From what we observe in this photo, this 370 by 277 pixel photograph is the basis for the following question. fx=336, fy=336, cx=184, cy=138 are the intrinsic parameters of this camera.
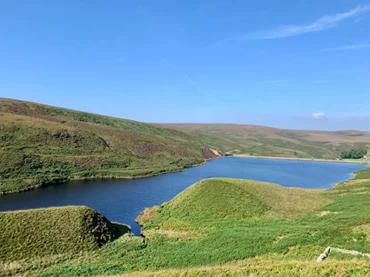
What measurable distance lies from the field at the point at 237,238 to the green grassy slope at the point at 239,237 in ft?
0.17

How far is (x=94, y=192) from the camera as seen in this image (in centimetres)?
7206

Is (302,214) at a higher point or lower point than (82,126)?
lower

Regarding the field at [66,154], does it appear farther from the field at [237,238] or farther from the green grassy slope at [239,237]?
the field at [237,238]

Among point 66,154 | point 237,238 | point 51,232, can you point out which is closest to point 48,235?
point 51,232

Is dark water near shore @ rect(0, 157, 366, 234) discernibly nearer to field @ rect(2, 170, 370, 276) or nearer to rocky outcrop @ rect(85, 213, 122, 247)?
rocky outcrop @ rect(85, 213, 122, 247)

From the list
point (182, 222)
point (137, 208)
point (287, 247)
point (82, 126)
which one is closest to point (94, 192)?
point (137, 208)

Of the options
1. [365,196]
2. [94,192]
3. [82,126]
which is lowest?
[94,192]

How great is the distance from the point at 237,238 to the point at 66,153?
84.5 metres

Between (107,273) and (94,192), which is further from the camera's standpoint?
(94,192)

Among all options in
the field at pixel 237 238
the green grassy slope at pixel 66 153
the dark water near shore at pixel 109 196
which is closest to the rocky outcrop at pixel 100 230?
the field at pixel 237 238

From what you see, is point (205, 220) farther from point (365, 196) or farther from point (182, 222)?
point (365, 196)

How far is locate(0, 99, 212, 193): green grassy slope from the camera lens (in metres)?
83.2

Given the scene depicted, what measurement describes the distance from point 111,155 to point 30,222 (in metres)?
83.4

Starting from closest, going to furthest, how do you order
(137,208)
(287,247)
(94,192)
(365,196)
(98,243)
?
(287,247)
(98,243)
(365,196)
(137,208)
(94,192)
